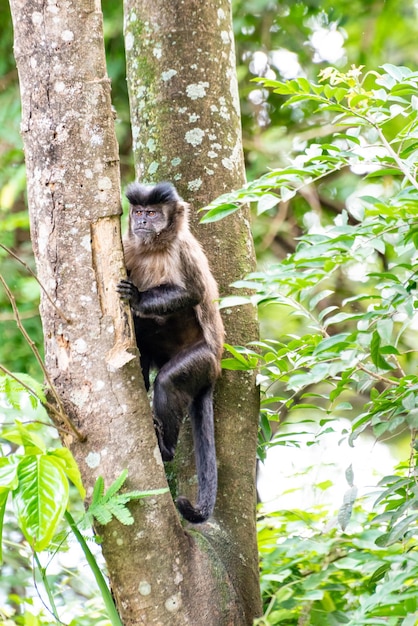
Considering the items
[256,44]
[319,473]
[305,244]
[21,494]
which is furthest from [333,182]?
[21,494]

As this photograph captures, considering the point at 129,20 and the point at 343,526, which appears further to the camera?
the point at 129,20

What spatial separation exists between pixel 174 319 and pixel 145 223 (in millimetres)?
455

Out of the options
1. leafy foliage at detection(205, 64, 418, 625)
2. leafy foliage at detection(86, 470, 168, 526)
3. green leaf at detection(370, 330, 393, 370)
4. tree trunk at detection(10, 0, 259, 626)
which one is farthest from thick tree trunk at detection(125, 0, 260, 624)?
green leaf at detection(370, 330, 393, 370)

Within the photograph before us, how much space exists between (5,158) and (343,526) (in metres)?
3.36

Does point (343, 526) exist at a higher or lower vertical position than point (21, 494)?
Answer: lower

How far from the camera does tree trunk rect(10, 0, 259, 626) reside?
94.7 inches

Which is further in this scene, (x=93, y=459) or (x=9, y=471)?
(x=93, y=459)

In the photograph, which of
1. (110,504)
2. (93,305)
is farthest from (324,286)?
(110,504)

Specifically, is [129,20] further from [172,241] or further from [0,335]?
[0,335]

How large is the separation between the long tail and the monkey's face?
2.70 feet

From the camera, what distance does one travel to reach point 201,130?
134 inches

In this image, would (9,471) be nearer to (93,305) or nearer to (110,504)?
(110,504)

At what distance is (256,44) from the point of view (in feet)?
18.7

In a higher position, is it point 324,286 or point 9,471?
point 324,286
